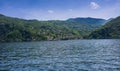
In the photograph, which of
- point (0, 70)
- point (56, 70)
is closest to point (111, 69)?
point (56, 70)

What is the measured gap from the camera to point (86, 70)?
45.2m

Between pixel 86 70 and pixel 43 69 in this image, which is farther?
pixel 43 69

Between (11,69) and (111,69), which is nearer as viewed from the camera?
(111,69)

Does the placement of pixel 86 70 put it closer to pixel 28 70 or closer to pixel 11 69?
pixel 28 70

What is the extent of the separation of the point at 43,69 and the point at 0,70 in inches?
414

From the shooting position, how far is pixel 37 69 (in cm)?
4862

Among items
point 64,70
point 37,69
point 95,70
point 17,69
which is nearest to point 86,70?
point 95,70

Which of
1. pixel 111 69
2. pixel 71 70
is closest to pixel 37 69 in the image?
pixel 71 70

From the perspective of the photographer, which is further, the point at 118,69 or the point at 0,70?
the point at 0,70

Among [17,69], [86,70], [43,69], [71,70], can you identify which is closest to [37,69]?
[43,69]

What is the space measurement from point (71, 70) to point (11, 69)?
1526 cm

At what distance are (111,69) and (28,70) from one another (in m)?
19.4

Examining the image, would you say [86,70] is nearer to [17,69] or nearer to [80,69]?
[80,69]

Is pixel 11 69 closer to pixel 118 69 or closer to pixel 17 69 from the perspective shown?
pixel 17 69
